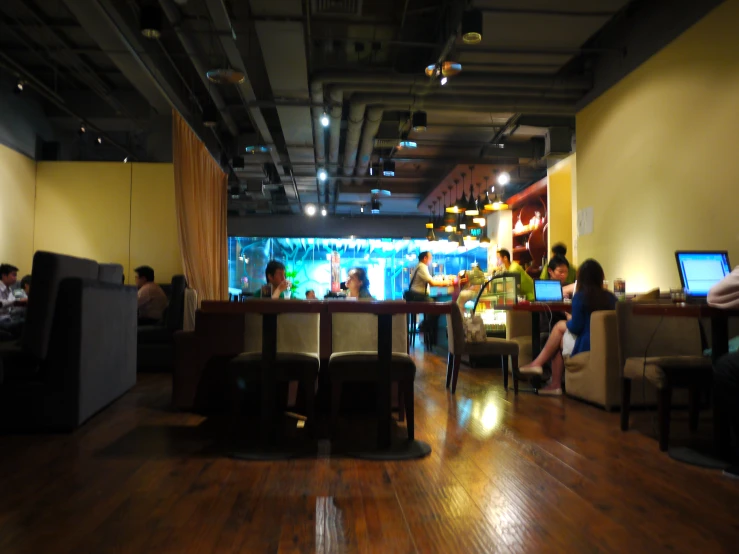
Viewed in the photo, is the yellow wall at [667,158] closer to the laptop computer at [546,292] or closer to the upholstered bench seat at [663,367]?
the laptop computer at [546,292]

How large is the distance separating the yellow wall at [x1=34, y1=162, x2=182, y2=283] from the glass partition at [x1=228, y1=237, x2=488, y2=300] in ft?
29.9

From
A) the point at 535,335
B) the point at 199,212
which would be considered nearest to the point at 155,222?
the point at 199,212

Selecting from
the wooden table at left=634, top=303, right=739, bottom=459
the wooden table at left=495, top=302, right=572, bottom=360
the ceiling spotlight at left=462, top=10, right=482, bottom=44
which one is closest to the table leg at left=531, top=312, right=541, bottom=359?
the wooden table at left=495, top=302, right=572, bottom=360

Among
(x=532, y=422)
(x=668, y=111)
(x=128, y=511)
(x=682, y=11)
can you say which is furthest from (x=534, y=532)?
(x=682, y=11)

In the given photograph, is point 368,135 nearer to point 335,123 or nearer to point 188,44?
point 335,123

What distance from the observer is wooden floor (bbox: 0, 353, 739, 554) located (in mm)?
1987

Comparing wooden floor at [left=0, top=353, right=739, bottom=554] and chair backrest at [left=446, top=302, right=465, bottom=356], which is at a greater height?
chair backrest at [left=446, top=302, right=465, bottom=356]

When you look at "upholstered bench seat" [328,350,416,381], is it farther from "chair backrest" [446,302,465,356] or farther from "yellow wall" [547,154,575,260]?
"yellow wall" [547,154,575,260]

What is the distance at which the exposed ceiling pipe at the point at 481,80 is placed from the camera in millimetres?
6902

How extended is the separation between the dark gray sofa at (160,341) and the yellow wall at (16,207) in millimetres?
2952

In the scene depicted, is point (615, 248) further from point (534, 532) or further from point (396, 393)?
point (534, 532)

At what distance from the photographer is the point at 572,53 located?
6.40m

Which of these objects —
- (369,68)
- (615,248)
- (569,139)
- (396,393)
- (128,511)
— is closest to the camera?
(128,511)

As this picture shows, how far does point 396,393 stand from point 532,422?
0.98 m
